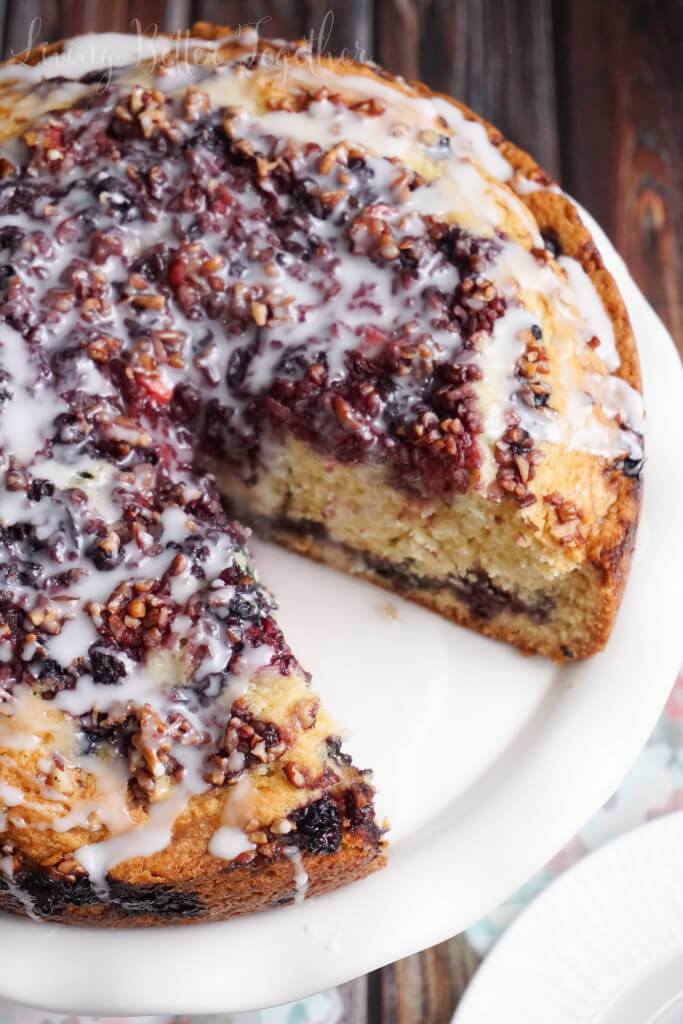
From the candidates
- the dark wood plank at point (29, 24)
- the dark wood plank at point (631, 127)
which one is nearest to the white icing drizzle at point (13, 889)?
the dark wood plank at point (631, 127)

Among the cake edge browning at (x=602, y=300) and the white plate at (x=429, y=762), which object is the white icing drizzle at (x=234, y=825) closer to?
the white plate at (x=429, y=762)

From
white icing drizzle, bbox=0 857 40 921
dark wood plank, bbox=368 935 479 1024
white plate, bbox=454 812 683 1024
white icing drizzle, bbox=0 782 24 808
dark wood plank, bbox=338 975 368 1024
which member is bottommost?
dark wood plank, bbox=338 975 368 1024

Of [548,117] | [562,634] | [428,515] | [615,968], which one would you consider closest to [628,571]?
[562,634]

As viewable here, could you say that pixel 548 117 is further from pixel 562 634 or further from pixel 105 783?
pixel 105 783

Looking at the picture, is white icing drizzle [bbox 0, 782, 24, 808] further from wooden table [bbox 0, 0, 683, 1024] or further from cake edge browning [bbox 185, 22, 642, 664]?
wooden table [bbox 0, 0, 683, 1024]

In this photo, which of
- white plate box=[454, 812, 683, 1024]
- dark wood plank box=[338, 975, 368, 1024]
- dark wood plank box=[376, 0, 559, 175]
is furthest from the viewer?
dark wood plank box=[376, 0, 559, 175]

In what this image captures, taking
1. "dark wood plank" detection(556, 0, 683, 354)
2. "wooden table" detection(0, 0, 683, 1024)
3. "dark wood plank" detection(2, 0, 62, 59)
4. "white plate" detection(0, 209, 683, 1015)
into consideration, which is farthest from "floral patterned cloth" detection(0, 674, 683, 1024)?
"dark wood plank" detection(2, 0, 62, 59)
